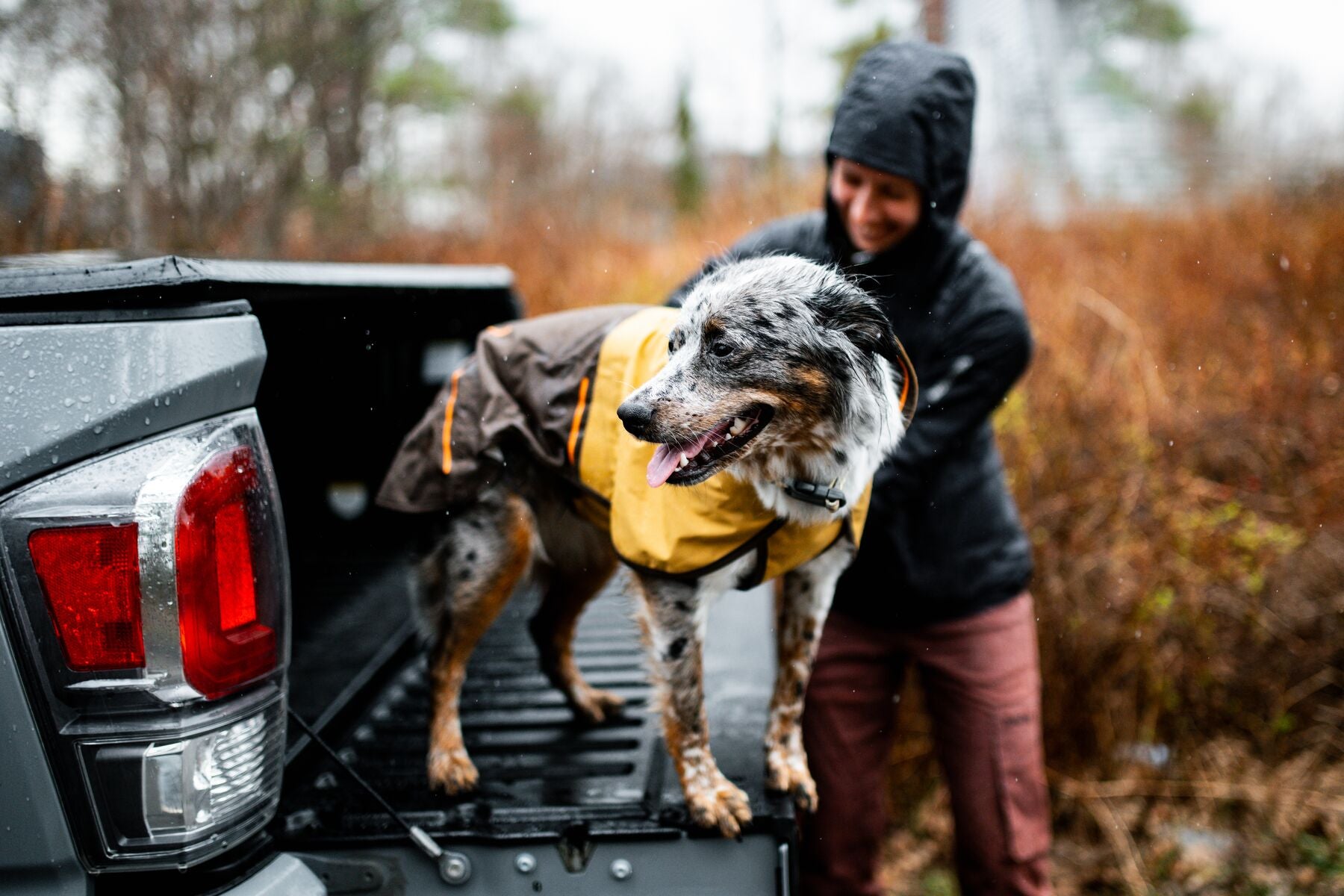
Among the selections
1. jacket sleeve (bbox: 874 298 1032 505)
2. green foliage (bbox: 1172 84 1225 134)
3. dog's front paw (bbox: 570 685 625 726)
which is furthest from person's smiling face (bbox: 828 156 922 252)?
green foliage (bbox: 1172 84 1225 134)

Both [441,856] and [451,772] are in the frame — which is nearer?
[441,856]

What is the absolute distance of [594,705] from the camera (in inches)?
106

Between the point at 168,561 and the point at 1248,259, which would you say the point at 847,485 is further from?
the point at 1248,259

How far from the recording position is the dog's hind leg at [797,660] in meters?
2.37

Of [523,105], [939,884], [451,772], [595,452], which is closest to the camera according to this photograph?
[595,452]

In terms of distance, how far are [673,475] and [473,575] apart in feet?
3.23

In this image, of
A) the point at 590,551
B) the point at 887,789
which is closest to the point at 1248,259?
the point at 887,789

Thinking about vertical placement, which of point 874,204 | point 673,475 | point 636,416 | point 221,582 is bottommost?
point 221,582

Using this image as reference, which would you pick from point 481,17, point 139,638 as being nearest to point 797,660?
point 139,638

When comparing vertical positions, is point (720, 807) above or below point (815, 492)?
below

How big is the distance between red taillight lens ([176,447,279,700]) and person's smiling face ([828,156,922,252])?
1489mm

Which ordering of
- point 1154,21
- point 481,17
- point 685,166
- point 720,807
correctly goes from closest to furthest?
point 720,807 < point 685,166 < point 481,17 < point 1154,21

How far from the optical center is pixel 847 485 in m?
1.99

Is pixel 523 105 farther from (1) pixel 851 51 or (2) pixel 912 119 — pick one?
(2) pixel 912 119
